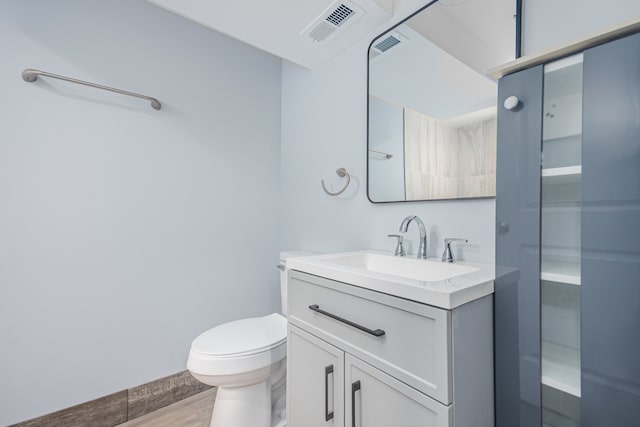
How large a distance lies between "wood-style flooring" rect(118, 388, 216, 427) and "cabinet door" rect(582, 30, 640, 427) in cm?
166

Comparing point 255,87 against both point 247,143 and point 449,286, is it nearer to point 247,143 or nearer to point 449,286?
point 247,143

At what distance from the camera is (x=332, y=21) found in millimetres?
1405

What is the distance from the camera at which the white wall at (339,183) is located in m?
1.15

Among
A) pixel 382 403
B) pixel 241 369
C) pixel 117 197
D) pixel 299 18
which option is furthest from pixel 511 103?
pixel 117 197

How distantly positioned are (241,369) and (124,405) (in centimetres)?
83

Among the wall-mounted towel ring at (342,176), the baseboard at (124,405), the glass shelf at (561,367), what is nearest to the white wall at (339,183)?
the wall-mounted towel ring at (342,176)

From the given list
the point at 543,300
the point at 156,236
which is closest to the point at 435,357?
the point at 543,300

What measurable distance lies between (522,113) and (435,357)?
2.10ft

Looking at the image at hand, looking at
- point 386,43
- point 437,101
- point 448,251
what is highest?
point 386,43

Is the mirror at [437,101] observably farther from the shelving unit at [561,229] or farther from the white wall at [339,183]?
the shelving unit at [561,229]

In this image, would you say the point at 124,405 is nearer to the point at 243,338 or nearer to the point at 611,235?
the point at 243,338

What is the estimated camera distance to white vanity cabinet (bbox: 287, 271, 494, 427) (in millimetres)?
660

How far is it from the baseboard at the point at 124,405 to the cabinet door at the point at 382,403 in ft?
4.24

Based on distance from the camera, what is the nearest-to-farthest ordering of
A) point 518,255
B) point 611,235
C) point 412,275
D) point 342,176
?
point 611,235, point 518,255, point 412,275, point 342,176
